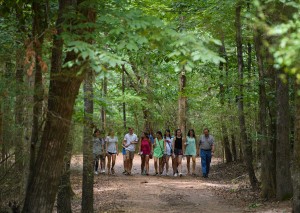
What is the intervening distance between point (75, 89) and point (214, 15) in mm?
6475

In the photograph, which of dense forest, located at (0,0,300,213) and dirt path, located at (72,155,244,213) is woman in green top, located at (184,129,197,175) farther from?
dense forest, located at (0,0,300,213)

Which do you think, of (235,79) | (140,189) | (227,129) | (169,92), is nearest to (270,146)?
(235,79)

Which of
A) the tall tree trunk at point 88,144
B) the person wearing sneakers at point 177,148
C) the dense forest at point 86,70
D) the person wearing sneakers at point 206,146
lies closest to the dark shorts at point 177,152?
the person wearing sneakers at point 177,148

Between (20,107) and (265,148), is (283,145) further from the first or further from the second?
(20,107)

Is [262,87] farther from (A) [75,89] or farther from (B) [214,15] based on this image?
(A) [75,89]

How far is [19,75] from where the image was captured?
31.3 ft

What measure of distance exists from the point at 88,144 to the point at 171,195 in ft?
16.7

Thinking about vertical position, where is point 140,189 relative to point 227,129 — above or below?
below

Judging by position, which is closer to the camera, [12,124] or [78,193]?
[12,124]

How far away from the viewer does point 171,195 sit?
48.5 feet

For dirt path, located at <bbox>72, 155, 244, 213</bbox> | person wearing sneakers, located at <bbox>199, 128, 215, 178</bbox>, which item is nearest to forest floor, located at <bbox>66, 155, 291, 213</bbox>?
dirt path, located at <bbox>72, 155, 244, 213</bbox>

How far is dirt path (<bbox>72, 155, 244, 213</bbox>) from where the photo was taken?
12.8 m

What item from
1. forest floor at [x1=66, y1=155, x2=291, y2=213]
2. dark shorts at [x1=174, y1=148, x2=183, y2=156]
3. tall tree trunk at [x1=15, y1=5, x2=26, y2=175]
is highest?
tall tree trunk at [x1=15, y1=5, x2=26, y2=175]

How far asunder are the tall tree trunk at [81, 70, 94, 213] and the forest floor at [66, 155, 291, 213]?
26 centimetres
